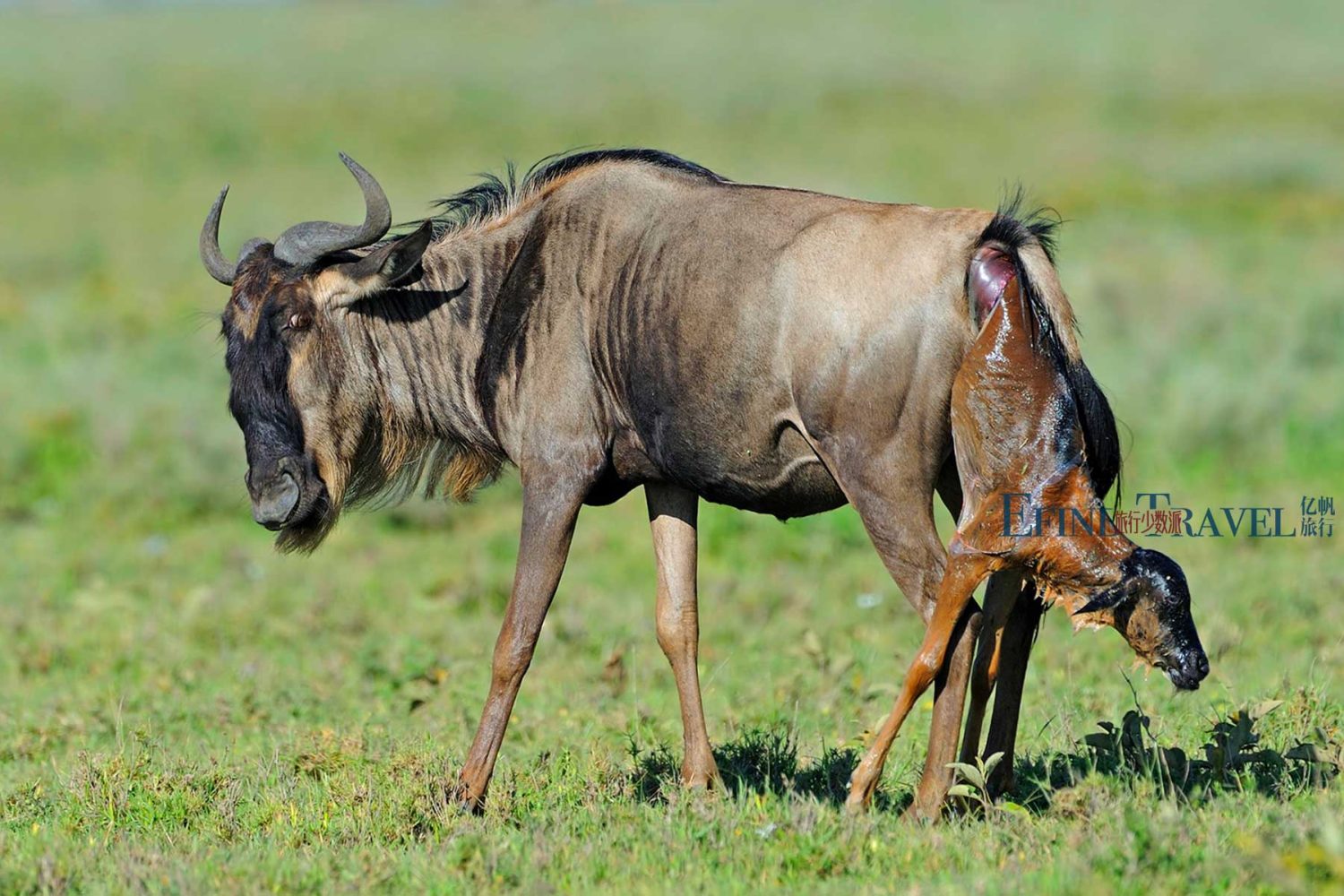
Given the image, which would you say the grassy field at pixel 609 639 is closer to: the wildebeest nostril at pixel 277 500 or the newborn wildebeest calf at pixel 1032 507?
the newborn wildebeest calf at pixel 1032 507

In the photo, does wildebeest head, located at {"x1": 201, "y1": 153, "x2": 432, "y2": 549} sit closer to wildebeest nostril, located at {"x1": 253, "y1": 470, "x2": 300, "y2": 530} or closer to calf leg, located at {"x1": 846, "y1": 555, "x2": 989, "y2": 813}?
wildebeest nostril, located at {"x1": 253, "y1": 470, "x2": 300, "y2": 530}

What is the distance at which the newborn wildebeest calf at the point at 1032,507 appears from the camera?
515cm

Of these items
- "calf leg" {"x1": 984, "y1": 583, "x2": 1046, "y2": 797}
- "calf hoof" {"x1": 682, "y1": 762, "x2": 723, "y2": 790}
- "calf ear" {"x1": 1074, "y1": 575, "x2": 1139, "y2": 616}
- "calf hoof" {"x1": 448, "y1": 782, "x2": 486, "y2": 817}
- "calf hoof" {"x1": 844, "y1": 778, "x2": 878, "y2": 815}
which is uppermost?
"calf ear" {"x1": 1074, "y1": 575, "x2": 1139, "y2": 616}

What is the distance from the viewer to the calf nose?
653 cm

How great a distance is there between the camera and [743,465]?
583 centimetres

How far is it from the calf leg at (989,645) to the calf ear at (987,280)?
896 millimetres

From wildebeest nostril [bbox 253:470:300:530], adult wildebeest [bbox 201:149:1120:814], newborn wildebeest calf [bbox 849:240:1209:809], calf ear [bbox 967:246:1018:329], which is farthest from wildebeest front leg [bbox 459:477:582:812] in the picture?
calf ear [bbox 967:246:1018:329]

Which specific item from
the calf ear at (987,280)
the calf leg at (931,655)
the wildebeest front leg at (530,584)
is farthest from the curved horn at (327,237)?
the calf leg at (931,655)

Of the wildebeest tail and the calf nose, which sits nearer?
the wildebeest tail

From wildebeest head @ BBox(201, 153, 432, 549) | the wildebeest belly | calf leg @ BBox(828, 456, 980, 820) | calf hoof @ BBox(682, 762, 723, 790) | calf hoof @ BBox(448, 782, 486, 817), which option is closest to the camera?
calf leg @ BBox(828, 456, 980, 820)

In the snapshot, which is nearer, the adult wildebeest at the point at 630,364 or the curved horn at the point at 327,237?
the adult wildebeest at the point at 630,364

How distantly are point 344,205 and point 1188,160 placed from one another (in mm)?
16941

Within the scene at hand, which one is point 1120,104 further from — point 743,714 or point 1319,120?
point 743,714

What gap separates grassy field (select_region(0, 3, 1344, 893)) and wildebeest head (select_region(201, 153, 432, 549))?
1.14m
